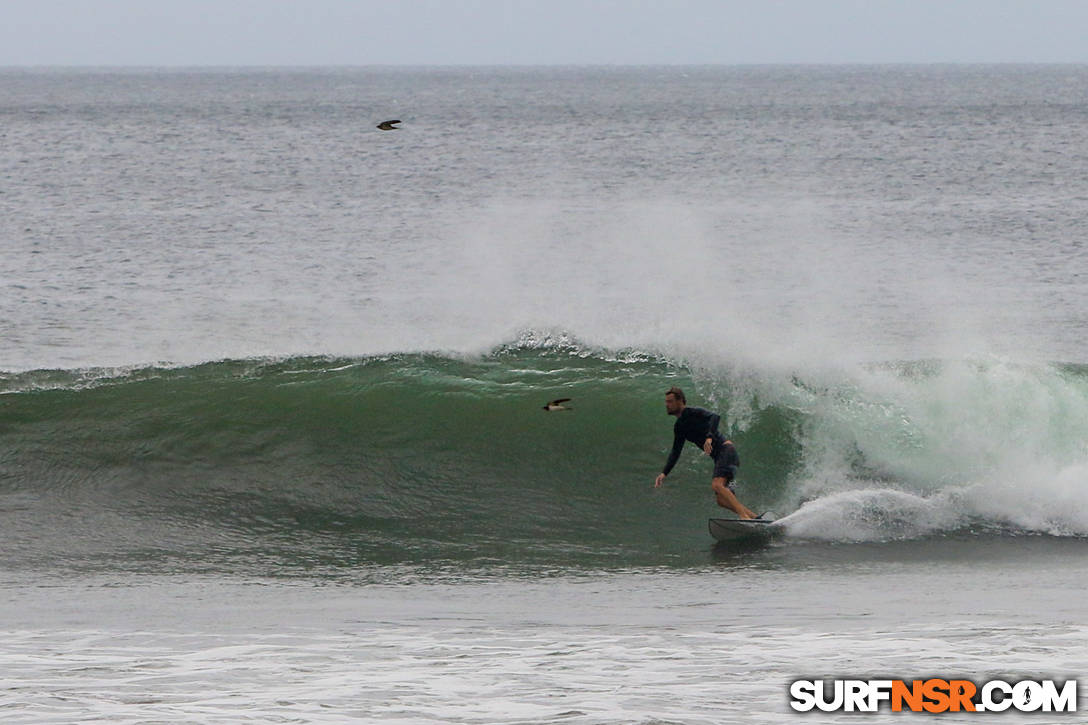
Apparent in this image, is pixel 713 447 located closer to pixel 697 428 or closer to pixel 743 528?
pixel 697 428

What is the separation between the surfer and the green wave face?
0.40 m

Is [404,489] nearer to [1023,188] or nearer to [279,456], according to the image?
[279,456]

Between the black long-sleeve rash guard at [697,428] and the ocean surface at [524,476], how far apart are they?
2.64 feet

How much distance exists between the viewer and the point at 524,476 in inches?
487

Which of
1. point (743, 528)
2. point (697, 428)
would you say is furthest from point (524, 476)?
point (743, 528)

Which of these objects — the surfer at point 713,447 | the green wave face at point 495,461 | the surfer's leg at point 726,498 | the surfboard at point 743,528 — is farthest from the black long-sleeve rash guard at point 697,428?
the green wave face at point 495,461

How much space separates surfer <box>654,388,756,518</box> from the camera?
10688 millimetres

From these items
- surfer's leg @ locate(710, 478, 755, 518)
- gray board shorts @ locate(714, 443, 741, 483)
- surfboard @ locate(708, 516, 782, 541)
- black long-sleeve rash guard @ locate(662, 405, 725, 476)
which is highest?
black long-sleeve rash guard @ locate(662, 405, 725, 476)

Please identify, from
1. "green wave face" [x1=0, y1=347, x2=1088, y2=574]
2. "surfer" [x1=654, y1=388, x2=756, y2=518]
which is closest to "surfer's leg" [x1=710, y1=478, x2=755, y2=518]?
"surfer" [x1=654, y1=388, x2=756, y2=518]

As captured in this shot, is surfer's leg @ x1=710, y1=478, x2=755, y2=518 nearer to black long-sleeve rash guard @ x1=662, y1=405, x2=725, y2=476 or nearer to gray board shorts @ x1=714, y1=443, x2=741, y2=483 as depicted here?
gray board shorts @ x1=714, y1=443, x2=741, y2=483

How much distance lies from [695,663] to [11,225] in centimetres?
3090

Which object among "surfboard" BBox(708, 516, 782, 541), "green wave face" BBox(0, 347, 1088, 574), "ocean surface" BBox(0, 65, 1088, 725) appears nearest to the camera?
"ocean surface" BBox(0, 65, 1088, 725)

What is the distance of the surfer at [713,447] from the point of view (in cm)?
1069

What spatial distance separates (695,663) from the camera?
7.15 meters
